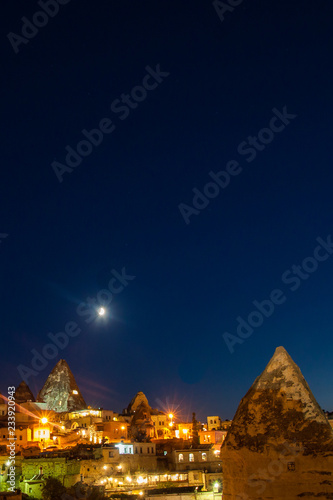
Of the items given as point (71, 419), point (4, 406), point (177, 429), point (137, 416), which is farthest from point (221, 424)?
point (4, 406)

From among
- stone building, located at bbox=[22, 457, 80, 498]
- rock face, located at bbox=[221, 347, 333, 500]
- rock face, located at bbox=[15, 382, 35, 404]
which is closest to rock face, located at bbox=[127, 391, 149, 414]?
rock face, located at bbox=[15, 382, 35, 404]

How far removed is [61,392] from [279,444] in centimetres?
9218

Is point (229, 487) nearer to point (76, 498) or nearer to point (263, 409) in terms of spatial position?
point (263, 409)

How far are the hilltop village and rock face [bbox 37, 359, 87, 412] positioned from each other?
0.22 meters

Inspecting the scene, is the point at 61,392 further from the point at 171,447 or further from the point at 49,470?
the point at 49,470

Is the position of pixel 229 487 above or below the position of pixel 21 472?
above

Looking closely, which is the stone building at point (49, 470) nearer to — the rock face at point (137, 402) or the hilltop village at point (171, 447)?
the hilltop village at point (171, 447)

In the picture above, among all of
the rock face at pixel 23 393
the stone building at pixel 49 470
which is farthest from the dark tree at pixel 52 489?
the rock face at pixel 23 393

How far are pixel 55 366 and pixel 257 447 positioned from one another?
330 feet

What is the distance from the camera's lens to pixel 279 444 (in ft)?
24.4

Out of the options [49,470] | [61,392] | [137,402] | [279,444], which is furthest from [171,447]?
[279,444]

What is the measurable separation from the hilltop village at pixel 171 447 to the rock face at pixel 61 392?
0.22 meters

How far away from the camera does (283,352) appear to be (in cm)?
812

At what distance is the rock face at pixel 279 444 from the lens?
728 cm
